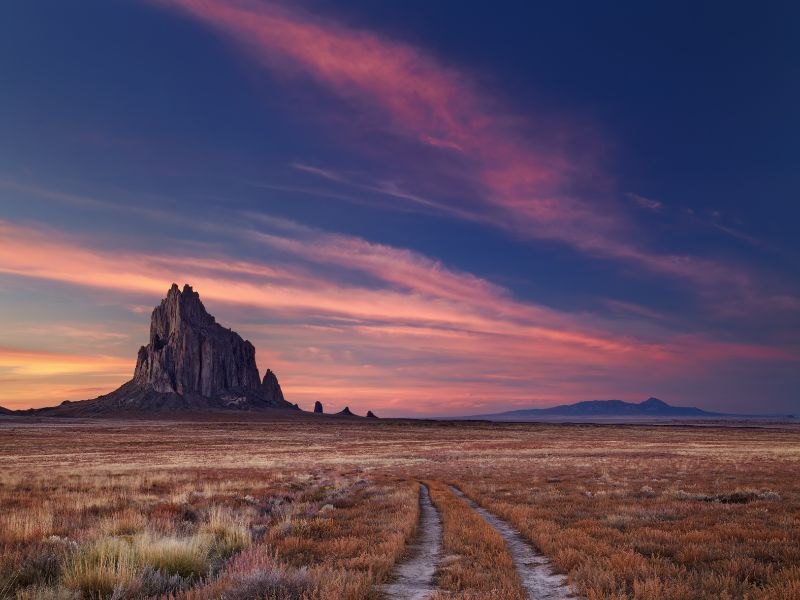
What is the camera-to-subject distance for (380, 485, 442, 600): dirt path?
8172mm

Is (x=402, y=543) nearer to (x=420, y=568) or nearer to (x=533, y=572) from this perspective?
(x=420, y=568)

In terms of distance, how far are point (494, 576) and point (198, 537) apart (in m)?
5.91

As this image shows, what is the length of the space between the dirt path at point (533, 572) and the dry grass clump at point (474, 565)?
10.0 inches

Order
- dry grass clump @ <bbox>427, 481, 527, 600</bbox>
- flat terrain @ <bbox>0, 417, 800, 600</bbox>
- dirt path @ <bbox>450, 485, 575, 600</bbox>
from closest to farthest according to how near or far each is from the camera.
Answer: flat terrain @ <bbox>0, 417, 800, 600</bbox>, dry grass clump @ <bbox>427, 481, 527, 600</bbox>, dirt path @ <bbox>450, 485, 575, 600</bbox>

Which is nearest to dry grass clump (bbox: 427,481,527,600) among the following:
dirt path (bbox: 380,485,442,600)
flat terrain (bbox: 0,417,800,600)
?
flat terrain (bbox: 0,417,800,600)

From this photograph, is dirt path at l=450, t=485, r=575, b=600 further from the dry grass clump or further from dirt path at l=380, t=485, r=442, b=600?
dirt path at l=380, t=485, r=442, b=600

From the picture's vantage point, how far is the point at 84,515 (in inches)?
590

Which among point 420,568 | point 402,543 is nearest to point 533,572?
point 420,568

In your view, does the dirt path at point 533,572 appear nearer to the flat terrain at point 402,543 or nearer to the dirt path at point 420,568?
the flat terrain at point 402,543

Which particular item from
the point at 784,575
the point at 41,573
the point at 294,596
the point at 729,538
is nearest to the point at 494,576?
the point at 294,596

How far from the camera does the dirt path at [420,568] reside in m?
8.17

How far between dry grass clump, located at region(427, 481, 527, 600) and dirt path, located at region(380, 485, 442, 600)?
0.69 ft

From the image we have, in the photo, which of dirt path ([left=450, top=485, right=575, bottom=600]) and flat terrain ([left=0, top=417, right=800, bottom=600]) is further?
dirt path ([left=450, top=485, right=575, bottom=600])

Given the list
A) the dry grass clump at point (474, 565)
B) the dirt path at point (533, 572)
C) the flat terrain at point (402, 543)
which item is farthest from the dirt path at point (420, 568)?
the dirt path at point (533, 572)
